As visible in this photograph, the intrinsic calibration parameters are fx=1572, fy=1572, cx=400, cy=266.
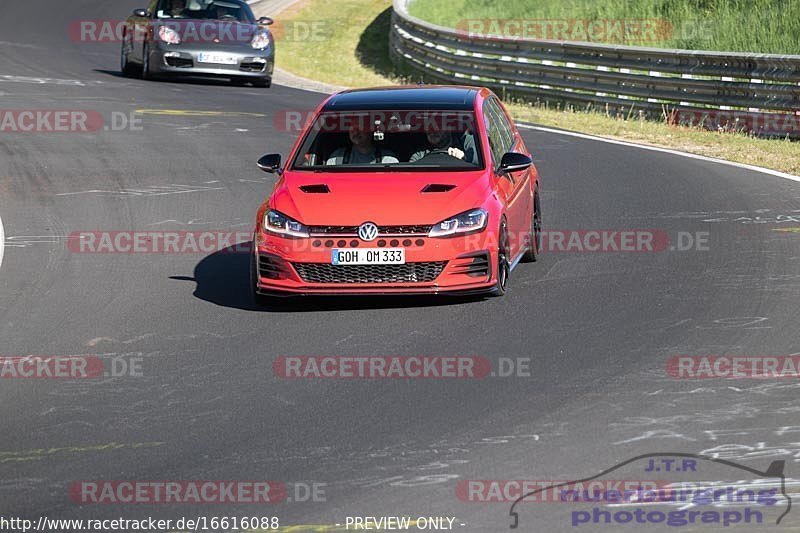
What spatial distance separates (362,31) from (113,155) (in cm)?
2275

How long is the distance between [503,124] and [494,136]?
761 millimetres

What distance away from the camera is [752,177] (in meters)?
17.8

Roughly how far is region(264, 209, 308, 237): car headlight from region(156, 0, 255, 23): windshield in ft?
58.7

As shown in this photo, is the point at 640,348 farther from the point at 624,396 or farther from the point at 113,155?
the point at 113,155

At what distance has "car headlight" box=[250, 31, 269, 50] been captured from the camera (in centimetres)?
2819

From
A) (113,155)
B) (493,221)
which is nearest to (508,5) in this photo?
(113,155)

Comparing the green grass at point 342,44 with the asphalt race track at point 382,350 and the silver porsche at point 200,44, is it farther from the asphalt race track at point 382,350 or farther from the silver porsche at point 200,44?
the asphalt race track at point 382,350

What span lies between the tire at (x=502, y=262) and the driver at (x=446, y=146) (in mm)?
728

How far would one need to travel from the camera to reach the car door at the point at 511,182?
1177cm

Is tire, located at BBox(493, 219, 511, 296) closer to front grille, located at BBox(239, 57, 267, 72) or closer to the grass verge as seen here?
the grass verge

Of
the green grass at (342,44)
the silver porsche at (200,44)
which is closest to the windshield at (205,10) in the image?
the silver porsche at (200,44)

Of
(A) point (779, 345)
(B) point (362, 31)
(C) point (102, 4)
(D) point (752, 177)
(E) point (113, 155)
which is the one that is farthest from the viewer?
(C) point (102, 4)

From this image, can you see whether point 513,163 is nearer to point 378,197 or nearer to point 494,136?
point 494,136

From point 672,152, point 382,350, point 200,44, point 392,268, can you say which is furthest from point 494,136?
point 200,44
